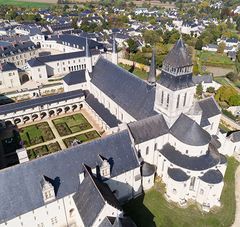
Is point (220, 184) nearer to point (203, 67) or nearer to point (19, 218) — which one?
point (19, 218)

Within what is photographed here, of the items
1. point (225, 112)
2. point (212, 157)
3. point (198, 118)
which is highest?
point (198, 118)

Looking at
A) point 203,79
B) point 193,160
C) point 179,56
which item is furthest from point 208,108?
point 203,79

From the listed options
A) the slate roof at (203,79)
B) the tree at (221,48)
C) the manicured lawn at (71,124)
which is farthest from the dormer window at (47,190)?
the tree at (221,48)

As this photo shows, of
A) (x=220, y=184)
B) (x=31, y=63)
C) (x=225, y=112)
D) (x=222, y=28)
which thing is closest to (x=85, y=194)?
(x=220, y=184)

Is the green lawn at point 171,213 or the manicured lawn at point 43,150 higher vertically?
the manicured lawn at point 43,150

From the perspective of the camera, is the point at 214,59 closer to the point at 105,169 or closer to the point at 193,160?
the point at 193,160

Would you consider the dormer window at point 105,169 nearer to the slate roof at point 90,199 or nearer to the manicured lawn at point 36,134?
the slate roof at point 90,199

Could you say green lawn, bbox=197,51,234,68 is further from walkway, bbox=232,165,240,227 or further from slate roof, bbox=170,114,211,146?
slate roof, bbox=170,114,211,146
